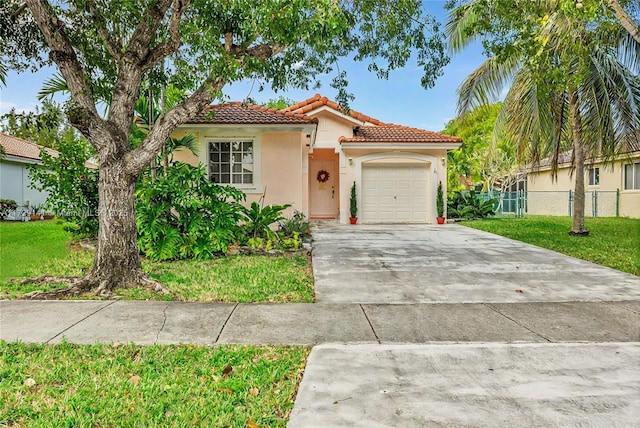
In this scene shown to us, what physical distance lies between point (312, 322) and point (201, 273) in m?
3.23

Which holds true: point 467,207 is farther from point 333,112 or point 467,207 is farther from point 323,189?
point 333,112

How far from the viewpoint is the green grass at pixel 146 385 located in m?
2.76

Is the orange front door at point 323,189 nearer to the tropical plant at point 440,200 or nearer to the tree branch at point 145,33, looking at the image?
the tropical plant at point 440,200

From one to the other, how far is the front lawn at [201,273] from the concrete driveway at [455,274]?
0.49 m

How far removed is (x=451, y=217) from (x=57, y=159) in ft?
50.2

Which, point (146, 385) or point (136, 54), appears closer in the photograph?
point (146, 385)

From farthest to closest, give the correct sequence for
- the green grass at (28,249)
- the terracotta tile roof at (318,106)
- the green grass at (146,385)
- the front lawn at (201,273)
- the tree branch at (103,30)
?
the terracotta tile roof at (318,106) < the green grass at (28,249) < the tree branch at (103,30) < the front lawn at (201,273) < the green grass at (146,385)

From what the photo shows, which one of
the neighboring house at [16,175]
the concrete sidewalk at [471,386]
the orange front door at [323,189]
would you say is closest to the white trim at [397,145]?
the orange front door at [323,189]

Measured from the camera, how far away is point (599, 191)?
73.7 feet

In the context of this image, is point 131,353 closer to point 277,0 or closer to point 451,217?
point 277,0

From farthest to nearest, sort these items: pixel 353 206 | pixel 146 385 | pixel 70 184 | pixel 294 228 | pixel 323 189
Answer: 1. pixel 323 189
2. pixel 353 206
3. pixel 294 228
4. pixel 70 184
5. pixel 146 385

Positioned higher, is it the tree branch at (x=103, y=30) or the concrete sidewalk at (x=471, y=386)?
the tree branch at (x=103, y=30)

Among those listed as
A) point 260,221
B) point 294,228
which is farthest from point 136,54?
point 294,228

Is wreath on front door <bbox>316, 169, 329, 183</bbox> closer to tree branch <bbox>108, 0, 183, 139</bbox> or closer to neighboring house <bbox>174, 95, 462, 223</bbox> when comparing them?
neighboring house <bbox>174, 95, 462, 223</bbox>
